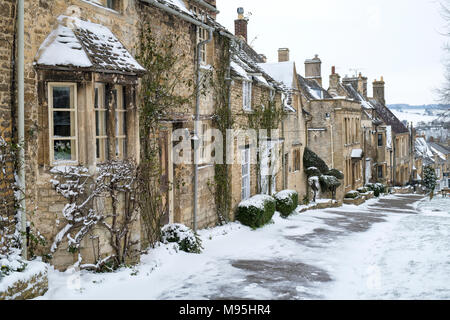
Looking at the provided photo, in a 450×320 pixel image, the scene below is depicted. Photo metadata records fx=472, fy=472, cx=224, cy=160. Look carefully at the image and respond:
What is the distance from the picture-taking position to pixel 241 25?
2905 centimetres

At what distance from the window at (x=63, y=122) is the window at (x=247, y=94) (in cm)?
1038

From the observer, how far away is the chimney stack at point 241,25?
28672mm

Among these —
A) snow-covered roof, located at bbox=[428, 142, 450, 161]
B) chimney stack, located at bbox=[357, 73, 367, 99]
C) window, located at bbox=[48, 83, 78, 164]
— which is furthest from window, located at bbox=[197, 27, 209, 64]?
snow-covered roof, located at bbox=[428, 142, 450, 161]

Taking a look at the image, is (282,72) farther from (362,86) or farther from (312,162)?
(362,86)

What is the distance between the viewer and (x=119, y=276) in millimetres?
9109

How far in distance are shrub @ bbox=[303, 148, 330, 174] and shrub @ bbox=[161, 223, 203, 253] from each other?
19549 millimetres

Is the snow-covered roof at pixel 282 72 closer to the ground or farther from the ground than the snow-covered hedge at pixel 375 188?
farther from the ground

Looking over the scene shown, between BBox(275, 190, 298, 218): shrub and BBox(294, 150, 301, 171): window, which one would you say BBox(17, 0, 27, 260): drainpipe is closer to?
BBox(275, 190, 298, 218): shrub

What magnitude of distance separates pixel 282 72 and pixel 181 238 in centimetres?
1769

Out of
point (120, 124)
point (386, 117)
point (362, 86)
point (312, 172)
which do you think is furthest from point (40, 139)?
point (386, 117)

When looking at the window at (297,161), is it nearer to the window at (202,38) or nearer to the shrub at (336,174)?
the shrub at (336,174)

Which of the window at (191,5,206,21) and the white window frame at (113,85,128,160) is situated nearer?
the white window frame at (113,85,128,160)

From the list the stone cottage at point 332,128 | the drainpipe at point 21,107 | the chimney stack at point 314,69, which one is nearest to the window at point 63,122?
the drainpipe at point 21,107

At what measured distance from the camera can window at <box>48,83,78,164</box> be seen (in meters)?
8.52
